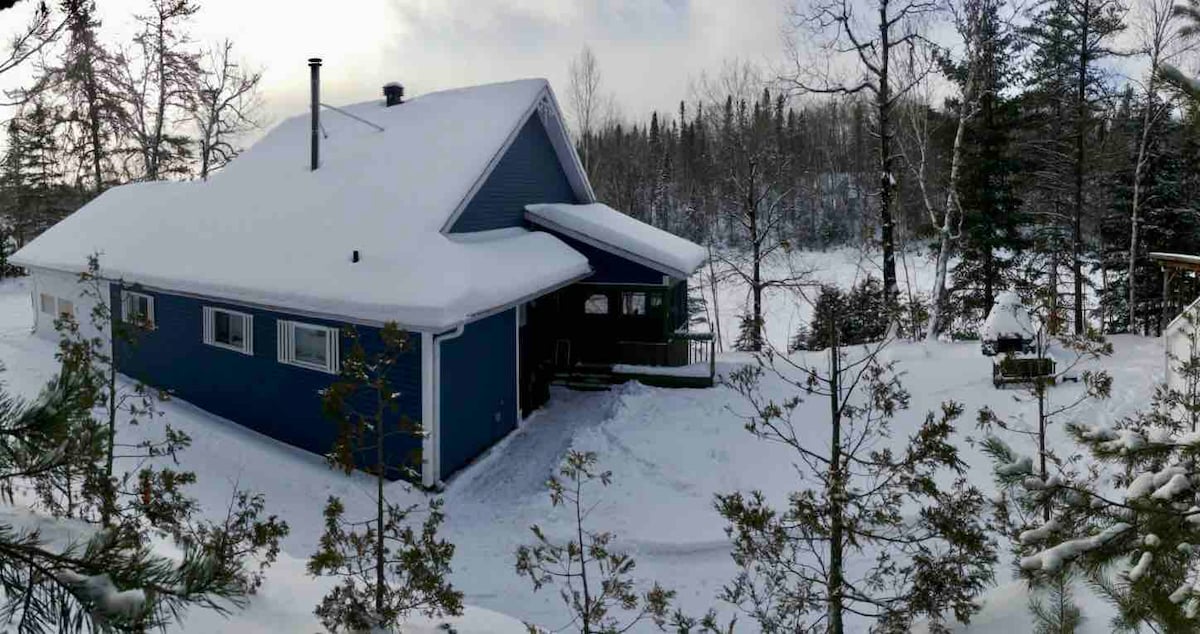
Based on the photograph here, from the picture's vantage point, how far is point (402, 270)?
10.8 meters

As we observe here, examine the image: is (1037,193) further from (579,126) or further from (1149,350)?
(579,126)

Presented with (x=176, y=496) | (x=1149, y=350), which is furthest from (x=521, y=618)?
(x=1149, y=350)

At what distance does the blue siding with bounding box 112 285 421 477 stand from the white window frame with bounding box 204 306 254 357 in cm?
8

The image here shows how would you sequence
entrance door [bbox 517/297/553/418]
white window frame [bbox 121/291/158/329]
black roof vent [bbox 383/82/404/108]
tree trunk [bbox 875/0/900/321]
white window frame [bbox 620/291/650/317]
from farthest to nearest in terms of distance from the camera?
tree trunk [bbox 875/0/900/321] → black roof vent [bbox 383/82/404/108] → white window frame [bbox 620/291/650/317] → white window frame [bbox 121/291/158/329] → entrance door [bbox 517/297/553/418]

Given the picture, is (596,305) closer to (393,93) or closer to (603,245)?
(603,245)

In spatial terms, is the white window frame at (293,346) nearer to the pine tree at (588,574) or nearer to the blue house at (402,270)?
the blue house at (402,270)

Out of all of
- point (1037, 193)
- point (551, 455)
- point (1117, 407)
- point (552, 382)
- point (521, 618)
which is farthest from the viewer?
point (1037, 193)

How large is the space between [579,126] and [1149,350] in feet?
74.0

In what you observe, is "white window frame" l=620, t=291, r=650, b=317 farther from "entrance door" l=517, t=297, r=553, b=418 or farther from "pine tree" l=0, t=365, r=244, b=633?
"pine tree" l=0, t=365, r=244, b=633

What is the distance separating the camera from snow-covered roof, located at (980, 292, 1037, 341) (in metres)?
15.3

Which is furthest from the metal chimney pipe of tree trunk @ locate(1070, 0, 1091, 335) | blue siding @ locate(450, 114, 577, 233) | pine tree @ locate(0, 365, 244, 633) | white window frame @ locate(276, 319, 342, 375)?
tree trunk @ locate(1070, 0, 1091, 335)

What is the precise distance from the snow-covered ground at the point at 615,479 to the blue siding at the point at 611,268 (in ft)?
7.70

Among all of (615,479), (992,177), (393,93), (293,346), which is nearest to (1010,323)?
(992,177)

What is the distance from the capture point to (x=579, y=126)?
3300 centimetres
